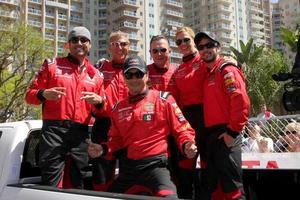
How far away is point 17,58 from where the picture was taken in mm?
27047

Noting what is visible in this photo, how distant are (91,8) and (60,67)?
80.9 metres

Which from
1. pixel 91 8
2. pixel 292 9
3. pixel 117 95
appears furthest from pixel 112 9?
pixel 117 95

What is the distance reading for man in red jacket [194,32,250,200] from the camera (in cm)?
340

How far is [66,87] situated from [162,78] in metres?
1.12

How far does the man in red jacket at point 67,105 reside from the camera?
11.9 feet

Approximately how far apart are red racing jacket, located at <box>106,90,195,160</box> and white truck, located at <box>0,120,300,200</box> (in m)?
0.65

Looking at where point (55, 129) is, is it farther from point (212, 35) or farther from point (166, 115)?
point (212, 35)

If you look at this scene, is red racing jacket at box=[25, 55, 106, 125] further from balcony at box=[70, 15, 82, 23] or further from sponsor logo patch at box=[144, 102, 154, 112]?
balcony at box=[70, 15, 82, 23]

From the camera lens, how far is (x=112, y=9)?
267 feet

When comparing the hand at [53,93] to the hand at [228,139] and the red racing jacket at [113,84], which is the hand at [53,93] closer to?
the red racing jacket at [113,84]

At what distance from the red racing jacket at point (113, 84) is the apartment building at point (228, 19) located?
80167mm

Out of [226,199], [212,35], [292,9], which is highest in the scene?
[292,9]

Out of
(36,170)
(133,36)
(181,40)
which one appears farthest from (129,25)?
(36,170)

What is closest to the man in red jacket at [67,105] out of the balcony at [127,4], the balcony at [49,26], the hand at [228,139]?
the hand at [228,139]
